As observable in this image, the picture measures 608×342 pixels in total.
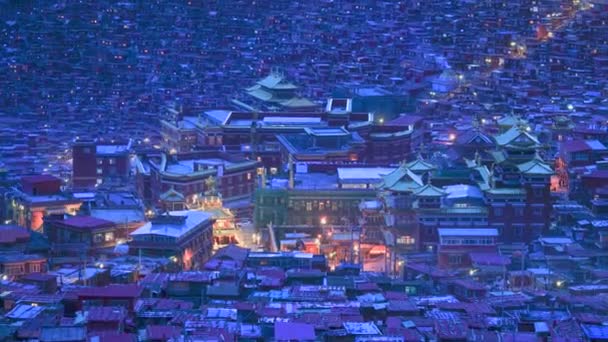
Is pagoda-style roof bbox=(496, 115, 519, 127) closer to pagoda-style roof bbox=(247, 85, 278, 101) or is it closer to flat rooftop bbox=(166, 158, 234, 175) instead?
flat rooftop bbox=(166, 158, 234, 175)

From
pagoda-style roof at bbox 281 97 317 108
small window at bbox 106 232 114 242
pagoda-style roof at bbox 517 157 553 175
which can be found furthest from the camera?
pagoda-style roof at bbox 281 97 317 108

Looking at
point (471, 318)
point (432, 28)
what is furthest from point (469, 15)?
point (471, 318)

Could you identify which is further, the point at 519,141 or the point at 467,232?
the point at 519,141

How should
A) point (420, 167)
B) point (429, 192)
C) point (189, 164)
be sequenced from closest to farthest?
point (429, 192) → point (420, 167) → point (189, 164)

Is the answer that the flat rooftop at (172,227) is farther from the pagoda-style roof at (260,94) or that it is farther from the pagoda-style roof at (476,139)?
the pagoda-style roof at (260,94)

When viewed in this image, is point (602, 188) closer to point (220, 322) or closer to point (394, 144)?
point (394, 144)

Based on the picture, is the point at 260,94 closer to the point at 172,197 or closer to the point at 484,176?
the point at 172,197

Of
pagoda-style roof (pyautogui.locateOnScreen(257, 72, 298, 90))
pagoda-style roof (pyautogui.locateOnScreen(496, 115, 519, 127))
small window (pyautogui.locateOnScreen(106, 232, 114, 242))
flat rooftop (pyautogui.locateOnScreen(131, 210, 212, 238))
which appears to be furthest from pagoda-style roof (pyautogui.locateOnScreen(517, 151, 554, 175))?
pagoda-style roof (pyautogui.locateOnScreen(257, 72, 298, 90))

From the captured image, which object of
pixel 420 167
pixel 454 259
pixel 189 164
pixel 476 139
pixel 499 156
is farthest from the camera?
pixel 476 139

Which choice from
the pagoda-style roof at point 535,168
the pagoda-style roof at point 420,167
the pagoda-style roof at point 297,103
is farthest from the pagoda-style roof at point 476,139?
the pagoda-style roof at point 297,103

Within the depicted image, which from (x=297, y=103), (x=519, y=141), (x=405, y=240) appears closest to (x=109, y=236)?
(x=405, y=240)
